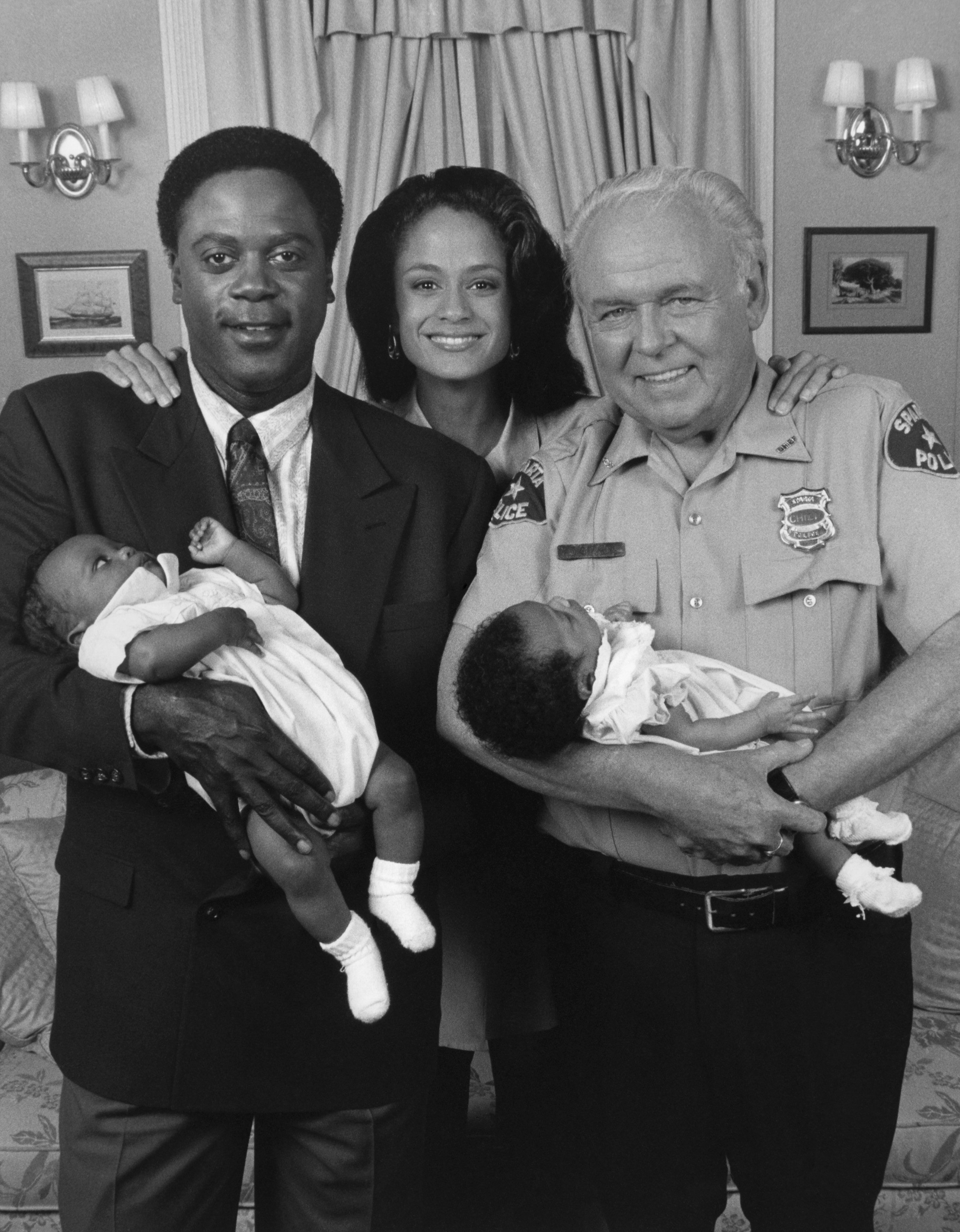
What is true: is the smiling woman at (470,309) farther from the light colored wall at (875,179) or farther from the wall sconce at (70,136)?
the light colored wall at (875,179)

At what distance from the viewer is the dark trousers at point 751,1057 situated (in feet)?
5.64

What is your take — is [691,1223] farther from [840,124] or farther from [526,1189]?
[840,124]

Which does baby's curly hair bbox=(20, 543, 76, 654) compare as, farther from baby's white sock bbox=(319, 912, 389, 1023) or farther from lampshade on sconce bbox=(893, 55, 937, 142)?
lampshade on sconce bbox=(893, 55, 937, 142)

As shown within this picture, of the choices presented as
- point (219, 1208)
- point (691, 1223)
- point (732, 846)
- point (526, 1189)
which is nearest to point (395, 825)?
point (732, 846)

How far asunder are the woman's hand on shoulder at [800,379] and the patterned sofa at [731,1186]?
4.65ft

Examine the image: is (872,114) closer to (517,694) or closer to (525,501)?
(525,501)

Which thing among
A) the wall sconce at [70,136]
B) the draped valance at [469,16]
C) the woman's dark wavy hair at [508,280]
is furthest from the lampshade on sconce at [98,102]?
the woman's dark wavy hair at [508,280]

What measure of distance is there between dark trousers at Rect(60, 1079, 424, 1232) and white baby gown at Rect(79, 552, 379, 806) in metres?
0.44

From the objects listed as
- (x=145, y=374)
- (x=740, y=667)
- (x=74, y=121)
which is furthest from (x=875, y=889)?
(x=74, y=121)

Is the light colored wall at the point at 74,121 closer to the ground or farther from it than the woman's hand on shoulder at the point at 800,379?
farther from it

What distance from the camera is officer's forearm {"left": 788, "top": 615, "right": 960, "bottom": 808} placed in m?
1.62

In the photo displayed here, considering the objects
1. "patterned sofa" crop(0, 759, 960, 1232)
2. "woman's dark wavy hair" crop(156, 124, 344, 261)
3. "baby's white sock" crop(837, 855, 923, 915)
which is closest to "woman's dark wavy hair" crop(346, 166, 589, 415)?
→ "woman's dark wavy hair" crop(156, 124, 344, 261)

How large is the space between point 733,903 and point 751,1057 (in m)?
0.22

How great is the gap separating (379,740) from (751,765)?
49cm
